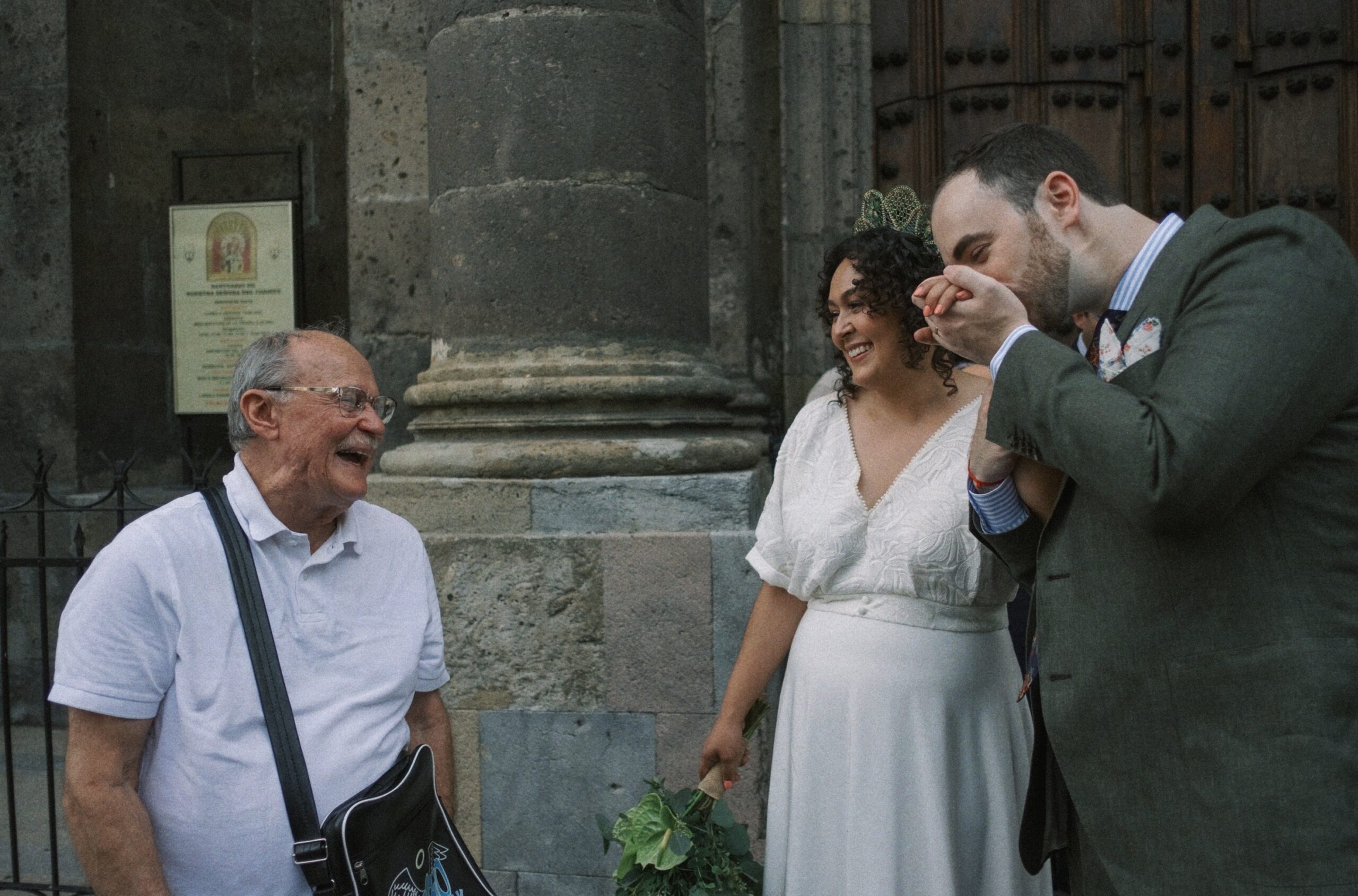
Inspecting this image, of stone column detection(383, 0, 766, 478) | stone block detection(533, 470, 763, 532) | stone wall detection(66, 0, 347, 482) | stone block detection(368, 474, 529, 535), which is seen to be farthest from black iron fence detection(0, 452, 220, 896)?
stone block detection(533, 470, 763, 532)

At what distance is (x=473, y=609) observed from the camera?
3.60 m

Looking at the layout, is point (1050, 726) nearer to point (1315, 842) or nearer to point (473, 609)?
point (1315, 842)

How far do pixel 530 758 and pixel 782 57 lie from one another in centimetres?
294

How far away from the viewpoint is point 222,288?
6.07 meters

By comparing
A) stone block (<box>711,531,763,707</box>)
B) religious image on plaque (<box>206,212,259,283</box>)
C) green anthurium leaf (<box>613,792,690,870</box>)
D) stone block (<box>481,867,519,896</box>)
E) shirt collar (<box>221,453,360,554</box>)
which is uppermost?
religious image on plaque (<box>206,212,259,283</box>)

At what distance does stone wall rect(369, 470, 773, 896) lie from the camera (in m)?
3.51

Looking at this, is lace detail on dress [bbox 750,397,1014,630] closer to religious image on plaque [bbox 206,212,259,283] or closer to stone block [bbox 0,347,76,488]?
religious image on plaque [bbox 206,212,259,283]

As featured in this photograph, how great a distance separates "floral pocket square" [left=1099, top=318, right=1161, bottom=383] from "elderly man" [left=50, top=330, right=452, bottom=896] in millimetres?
1301

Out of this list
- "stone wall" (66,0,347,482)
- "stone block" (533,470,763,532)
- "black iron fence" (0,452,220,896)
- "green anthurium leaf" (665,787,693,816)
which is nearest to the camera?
"green anthurium leaf" (665,787,693,816)

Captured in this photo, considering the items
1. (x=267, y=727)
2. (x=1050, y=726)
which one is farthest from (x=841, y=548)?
(x=267, y=727)

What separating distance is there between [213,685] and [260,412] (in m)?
0.51

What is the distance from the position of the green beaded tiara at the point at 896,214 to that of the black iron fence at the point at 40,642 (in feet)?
7.32

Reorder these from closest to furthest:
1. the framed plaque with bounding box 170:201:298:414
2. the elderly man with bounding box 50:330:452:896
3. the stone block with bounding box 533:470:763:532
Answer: the elderly man with bounding box 50:330:452:896 → the stone block with bounding box 533:470:763:532 → the framed plaque with bounding box 170:201:298:414

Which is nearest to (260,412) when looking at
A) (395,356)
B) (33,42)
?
(395,356)
